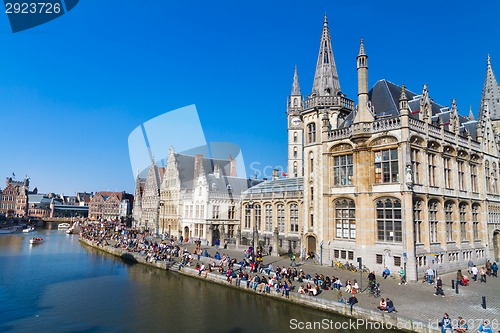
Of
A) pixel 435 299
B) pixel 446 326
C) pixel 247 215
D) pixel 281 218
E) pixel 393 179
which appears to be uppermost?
pixel 393 179

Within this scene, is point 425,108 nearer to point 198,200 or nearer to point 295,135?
point 198,200

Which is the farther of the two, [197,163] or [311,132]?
[197,163]

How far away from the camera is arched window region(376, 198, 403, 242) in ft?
92.7

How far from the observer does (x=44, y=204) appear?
15012 centimetres

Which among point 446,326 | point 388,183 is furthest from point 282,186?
point 446,326

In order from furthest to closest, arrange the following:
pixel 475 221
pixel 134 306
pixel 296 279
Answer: pixel 475 221, pixel 296 279, pixel 134 306

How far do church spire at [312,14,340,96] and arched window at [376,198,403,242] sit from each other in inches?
558

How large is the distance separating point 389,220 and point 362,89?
12215 mm

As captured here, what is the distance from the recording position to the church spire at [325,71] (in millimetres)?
37844

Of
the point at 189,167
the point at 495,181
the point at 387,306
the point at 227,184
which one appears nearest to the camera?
the point at 387,306

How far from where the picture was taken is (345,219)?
105ft

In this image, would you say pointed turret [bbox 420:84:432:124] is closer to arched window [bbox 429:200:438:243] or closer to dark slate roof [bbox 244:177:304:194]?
arched window [bbox 429:200:438:243]

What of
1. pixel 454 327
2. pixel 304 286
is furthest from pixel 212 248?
pixel 454 327

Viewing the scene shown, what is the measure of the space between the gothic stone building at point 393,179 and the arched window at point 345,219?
0.32ft
